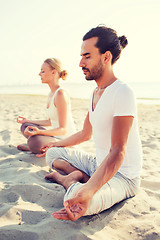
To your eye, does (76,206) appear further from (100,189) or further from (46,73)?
(46,73)

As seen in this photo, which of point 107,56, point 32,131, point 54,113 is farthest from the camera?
A: point 54,113

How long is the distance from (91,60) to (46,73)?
1.82m

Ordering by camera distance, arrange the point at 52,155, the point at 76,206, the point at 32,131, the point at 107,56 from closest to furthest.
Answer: the point at 76,206 < the point at 107,56 < the point at 52,155 < the point at 32,131

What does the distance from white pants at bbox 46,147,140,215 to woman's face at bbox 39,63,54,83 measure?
1.46 metres

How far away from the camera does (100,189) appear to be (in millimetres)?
1887

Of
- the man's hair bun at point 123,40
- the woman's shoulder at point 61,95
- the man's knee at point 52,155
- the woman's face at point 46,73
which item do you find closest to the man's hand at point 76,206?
the man's knee at point 52,155

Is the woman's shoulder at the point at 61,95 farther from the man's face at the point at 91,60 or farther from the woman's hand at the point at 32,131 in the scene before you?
the man's face at the point at 91,60

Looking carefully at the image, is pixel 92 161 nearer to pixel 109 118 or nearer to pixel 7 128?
pixel 109 118

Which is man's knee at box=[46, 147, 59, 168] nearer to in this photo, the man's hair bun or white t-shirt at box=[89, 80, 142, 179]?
white t-shirt at box=[89, 80, 142, 179]

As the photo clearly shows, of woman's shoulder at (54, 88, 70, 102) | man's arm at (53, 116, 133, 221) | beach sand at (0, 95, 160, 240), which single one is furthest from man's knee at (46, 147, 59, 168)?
man's arm at (53, 116, 133, 221)

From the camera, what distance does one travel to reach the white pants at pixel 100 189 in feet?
6.13

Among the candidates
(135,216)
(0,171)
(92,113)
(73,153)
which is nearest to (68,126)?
(73,153)

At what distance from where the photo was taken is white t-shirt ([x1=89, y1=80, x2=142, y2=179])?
6.27ft

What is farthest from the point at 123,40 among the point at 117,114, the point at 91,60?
the point at 117,114
